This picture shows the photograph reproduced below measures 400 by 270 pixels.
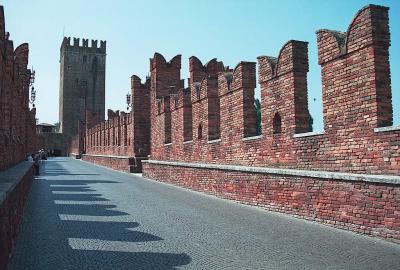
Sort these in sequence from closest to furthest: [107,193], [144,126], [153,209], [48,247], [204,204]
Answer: [48,247] → [153,209] → [204,204] → [107,193] → [144,126]

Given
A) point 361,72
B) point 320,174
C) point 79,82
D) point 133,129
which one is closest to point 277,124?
point 320,174

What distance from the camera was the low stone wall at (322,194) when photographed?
686 centimetres

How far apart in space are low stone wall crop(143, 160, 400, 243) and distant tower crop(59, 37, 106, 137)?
8046 centimetres

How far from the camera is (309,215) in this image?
8703 mm

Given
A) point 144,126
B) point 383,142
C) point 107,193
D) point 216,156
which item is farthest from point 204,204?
point 144,126

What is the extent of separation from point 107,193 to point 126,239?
290 inches

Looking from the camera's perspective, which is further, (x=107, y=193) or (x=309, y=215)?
(x=107, y=193)

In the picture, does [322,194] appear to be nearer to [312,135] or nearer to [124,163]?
[312,135]

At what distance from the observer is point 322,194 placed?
27.4 feet

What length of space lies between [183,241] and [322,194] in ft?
10.5

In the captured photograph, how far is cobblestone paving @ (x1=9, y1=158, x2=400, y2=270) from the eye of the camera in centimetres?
552

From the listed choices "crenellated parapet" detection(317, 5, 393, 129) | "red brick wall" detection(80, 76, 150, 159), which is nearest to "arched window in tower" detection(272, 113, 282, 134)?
"crenellated parapet" detection(317, 5, 393, 129)

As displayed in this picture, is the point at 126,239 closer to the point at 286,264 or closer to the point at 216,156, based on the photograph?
the point at 286,264

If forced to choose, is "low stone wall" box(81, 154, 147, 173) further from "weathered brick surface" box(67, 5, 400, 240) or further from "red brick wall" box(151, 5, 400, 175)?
"red brick wall" box(151, 5, 400, 175)
